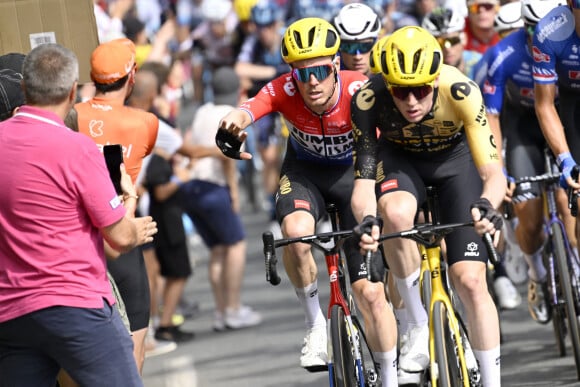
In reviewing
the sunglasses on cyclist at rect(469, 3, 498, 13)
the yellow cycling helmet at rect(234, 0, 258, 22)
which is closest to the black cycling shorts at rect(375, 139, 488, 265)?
the sunglasses on cyclist at rect(469, 3, 498, 13)

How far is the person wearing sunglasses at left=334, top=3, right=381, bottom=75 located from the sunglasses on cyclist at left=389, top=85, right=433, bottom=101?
2616 millimetres

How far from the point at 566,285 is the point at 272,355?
314cm

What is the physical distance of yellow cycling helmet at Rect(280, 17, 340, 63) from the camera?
8.16 m

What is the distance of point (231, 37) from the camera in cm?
Result: 1983

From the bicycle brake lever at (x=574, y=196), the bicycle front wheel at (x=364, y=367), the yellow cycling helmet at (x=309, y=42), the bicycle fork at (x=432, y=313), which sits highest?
the yellow cycling helmet at (x=309, y=42)

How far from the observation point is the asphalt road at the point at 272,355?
980 cm

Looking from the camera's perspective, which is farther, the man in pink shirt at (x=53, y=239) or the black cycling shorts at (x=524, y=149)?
the black cycling shorts at (x=524, y=149)

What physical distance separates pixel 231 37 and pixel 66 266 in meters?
14.1

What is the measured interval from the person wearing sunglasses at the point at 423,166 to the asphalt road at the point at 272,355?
1634 millimetres

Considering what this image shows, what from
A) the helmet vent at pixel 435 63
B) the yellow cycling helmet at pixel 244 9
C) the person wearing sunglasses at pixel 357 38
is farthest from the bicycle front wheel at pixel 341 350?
the yellow cycling helmet at pixel 244 9

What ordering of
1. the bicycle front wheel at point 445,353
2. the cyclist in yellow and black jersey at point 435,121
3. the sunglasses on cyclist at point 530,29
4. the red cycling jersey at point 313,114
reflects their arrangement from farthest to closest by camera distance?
the sunglasses on cyclist at point 530,29
the red cycling jersey at point 313,114
the cyclist in yellow and black jersey at point 435,121
the bicycle front wheel at point 445,353

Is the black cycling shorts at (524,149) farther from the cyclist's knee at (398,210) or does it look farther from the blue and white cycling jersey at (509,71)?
the cyclist's knee at (398,210)

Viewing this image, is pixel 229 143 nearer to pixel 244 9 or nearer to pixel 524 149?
pixel 524 149

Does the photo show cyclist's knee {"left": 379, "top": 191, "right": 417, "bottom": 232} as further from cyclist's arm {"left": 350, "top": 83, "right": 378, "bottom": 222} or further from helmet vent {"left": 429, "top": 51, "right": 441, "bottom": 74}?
helmet vent {"left": 429, "top": 51, "right": 441, "bottom": 74}
